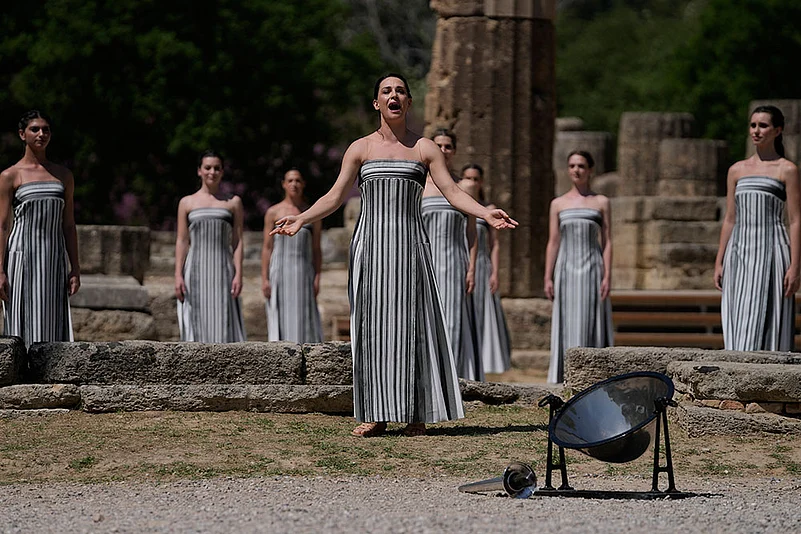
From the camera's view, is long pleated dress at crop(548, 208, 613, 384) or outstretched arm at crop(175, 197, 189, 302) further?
long pleated dress at crop(548, 208, 613, 384)

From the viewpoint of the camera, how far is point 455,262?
520 inches

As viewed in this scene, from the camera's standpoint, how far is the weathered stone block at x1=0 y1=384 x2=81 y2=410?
9695 mm

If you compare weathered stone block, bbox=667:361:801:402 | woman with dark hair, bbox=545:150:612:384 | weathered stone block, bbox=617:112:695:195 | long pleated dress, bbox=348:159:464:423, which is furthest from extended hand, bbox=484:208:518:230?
weathered stone block, bbox=617:112:695:195

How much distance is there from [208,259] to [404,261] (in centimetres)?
424

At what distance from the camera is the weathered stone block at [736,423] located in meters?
9.41

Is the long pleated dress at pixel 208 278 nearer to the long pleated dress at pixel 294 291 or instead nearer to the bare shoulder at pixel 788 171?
the long pleated dress at pixel 294 291

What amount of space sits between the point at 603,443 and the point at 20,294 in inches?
216

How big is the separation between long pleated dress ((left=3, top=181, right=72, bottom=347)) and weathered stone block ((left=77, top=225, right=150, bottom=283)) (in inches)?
222

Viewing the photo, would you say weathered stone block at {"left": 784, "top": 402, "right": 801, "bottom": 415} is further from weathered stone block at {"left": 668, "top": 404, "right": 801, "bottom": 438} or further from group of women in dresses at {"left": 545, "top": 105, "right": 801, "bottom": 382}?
group of women in dresses at {"left": 545, "top": 105, "right": 801, "bottom": 382}

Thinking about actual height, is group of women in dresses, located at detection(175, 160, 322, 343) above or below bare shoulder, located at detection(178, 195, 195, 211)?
below

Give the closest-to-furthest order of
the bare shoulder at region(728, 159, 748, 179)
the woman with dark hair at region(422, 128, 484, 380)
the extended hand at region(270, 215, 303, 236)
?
the extended hand at region(270, 215, 303, 236) < the bare shoulder at region(728, 159, 748, 179) < the woman with dark hair at region(422, 128, 484, 380)

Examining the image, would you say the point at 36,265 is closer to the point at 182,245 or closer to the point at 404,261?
the point at 182,245

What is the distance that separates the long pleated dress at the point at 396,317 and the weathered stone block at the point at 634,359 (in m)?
1.36

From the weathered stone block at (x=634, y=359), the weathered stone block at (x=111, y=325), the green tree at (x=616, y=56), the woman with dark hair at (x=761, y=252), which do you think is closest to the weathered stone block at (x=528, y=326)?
the weathered stone block at (x=111, y=325)
